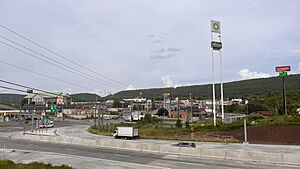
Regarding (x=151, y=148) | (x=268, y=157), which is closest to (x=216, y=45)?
(x=151, y=148)

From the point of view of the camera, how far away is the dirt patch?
52.2 metres

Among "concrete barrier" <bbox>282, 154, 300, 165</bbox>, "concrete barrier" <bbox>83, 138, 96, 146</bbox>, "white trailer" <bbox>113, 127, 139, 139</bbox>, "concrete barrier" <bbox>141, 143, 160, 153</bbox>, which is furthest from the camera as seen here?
"white trailer" <bbox>113, 127, 139, 139</bbox>

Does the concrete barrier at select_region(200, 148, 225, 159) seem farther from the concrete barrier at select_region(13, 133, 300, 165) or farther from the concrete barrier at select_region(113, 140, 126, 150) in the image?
the concrete barrier at select_region(113, 140, 126, 150)

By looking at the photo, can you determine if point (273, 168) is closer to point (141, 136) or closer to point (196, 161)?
point (196, 161)

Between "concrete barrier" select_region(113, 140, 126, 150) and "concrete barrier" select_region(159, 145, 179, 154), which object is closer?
"concrete barrier" select_region(159, 145, 179, 154)

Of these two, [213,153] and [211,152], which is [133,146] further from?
[213,153]

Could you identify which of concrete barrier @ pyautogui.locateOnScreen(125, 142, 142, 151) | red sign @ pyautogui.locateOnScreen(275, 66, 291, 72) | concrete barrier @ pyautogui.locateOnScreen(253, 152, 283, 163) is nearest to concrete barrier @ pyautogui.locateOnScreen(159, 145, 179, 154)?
concrete barrier @ pyautogui.locateOnScreen(125, 142, 142, 151)

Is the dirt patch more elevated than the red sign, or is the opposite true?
the red sign

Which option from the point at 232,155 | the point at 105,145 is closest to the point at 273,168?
the point at 232,155

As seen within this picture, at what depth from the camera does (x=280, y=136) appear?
5375 centimetres

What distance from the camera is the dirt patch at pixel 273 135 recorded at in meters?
52.2

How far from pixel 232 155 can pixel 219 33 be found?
173 feet

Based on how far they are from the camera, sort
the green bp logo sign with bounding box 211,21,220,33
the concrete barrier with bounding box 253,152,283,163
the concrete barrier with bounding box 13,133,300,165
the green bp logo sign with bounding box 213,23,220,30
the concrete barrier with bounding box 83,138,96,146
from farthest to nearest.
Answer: the green bp logo sign with bounding box 213,23,220,30, the green bp logo sign with bounding box 211,21,220,33, the concrete barrier with bounding box 83,138,96,146, the concrete barrier with bounding box 253,152,283,163, the concrete barrier with bounding box 13,133,300,165

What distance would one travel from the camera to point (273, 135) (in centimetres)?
5472
